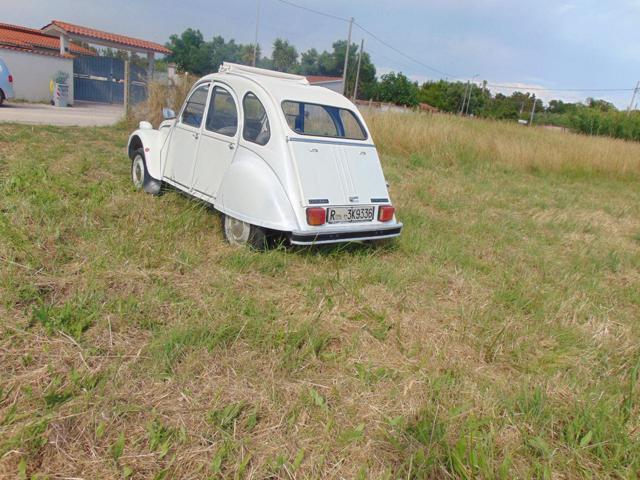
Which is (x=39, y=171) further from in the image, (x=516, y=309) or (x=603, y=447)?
(x=603, y=447)

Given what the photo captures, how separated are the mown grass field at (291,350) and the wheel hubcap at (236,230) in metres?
0.14

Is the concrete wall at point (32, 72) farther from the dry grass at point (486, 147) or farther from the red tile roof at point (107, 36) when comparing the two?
the dry grass at point (486, 147)

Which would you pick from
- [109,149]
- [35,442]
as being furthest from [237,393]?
[109,149]

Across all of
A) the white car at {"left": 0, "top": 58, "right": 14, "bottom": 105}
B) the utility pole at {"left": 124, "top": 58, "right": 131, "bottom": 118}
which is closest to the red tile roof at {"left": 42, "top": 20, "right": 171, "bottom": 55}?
the white car at {"left": 0, "top": 58, "right": 14, "bottom": 105}

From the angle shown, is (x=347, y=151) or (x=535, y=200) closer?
(x=347, y=151)

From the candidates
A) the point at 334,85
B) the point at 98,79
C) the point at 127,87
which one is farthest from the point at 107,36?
the point at 334,85

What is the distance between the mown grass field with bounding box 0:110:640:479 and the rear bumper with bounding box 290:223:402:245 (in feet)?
0.93

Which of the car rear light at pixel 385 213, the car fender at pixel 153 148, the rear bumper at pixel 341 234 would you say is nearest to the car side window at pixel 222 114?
the car fender at pixel 153 148

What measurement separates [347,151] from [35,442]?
3.63 m

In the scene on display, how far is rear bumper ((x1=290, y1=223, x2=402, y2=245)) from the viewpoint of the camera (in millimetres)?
3904

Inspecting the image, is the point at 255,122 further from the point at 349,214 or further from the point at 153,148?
the point at 153,148

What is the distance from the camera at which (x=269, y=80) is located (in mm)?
4750

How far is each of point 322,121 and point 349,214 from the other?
1258mm

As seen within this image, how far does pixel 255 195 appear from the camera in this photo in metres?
4.02
